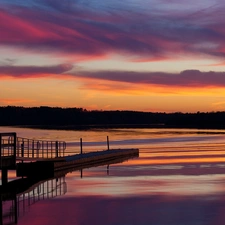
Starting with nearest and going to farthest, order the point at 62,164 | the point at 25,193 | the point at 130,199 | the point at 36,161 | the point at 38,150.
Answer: the point at 130,199 → the point at 25,193 → the point at 36,161 → the point at 62,164 → the point at 38,150

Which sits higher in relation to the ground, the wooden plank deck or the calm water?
the wooden plank deck

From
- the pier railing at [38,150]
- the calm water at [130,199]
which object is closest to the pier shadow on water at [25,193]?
the calm water at [130,199]

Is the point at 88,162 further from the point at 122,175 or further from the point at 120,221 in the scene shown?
the point at 120,221

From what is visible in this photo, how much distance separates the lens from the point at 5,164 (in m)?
25.7

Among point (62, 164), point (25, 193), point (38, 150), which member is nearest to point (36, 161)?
point (62, 164)

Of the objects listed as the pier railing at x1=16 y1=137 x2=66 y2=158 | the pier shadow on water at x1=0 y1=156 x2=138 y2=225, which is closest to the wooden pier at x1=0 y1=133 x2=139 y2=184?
the pier railing at x1=16 y1=137 x2=66 y2=158

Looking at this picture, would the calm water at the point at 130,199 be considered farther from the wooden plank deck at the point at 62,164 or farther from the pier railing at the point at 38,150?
the pier railing at the point at 38,150

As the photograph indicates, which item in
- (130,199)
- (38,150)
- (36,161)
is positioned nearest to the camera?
(130,199)

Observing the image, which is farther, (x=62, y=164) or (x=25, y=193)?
(x=62, y=164)

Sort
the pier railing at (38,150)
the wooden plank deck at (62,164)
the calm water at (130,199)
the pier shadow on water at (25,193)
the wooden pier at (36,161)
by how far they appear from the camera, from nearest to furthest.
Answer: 1. the calm water at (130,199)
2. the pier shadow on water at (25,193)
3. the wooden pier at (36,161)
4. the wooden plank deck at (62,164)
5. the pier railing at (38,150)

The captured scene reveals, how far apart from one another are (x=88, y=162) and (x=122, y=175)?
7193mm

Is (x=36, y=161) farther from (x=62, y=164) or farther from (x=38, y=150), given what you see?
(x=38, y=150)

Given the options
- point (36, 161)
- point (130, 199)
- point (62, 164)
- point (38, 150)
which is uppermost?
point (38, 150)

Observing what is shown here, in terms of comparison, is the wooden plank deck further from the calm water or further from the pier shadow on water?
the calm water
